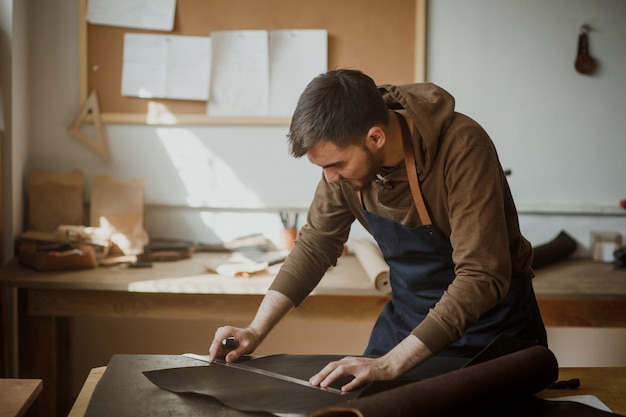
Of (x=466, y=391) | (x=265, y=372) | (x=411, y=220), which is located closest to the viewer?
(x=466, y=391)

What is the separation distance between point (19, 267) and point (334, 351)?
1.58 metres

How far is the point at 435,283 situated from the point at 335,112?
0.63 metres

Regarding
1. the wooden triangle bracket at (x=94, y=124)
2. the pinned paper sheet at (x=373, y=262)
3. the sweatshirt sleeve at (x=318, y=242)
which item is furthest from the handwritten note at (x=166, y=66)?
the sweatshirt sleeve at (x=318, y=242)

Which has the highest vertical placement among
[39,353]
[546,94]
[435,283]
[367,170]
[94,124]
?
[546,94]

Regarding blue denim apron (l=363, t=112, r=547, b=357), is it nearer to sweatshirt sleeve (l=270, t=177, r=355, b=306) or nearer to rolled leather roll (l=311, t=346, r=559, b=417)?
sweatshirt sleeve (l=270, t=177, r=355, b=306)

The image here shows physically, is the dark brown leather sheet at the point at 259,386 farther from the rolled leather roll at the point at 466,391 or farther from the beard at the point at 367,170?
the beard at the point at 367,170

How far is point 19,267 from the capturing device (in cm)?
316

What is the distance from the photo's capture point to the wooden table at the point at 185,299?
296 cm

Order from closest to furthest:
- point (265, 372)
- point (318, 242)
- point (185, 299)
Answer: point (265, 372)
point (318, 242)
point (185, 299)

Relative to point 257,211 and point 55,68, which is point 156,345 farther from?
point 55,68

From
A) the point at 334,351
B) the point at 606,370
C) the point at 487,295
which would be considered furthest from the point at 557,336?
the point at 487,295

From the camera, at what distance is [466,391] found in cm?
144

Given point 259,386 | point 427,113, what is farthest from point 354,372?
point 427,113

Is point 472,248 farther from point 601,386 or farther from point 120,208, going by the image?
point 120,208
